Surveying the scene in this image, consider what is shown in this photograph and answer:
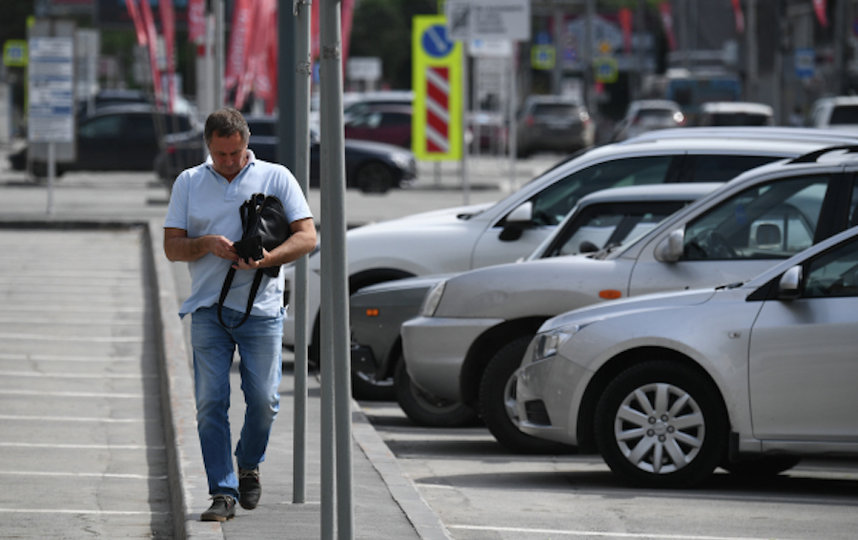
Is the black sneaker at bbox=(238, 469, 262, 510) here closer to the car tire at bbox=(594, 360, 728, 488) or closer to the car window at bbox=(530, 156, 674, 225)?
the car tire at bbox=(594, 360, 728, 488)

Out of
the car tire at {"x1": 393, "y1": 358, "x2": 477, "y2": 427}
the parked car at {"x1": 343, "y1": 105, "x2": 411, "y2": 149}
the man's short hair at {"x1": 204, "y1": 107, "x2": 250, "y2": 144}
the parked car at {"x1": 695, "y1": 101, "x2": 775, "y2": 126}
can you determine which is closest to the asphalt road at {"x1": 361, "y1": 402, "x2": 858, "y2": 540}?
the car tire at {"x1": 393, "y1": 358, "x2": 477, "y2": 427}

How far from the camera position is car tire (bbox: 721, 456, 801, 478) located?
362 inches

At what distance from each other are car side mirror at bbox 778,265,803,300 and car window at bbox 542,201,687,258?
260cm

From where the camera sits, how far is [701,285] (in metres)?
9.68

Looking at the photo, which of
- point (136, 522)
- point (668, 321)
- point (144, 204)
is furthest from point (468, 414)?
point (144, 204)

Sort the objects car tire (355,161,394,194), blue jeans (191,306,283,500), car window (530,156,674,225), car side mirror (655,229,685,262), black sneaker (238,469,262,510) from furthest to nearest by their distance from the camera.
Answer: car tire (355,161,394,194) → car window (530,156,674,225) → car side mirror (655,229,685,262) → black sneaker (238,469,262,510) → blue jeans (191,306,283,500)

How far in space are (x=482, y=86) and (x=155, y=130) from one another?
7.32m

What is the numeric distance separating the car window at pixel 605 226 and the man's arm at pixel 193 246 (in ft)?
14.3

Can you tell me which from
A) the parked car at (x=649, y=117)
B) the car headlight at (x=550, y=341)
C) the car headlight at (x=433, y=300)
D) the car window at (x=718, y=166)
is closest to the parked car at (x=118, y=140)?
the parked car at (x=649, y=117)

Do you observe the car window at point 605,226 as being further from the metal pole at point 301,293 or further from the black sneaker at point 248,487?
the black sneaker at point 248,487

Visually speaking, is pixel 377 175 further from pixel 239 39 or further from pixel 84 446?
pixel 84 446

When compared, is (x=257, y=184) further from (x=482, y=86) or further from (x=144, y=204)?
(x=482, y=86)

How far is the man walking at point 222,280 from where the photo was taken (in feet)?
22.8

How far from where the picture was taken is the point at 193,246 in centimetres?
690
